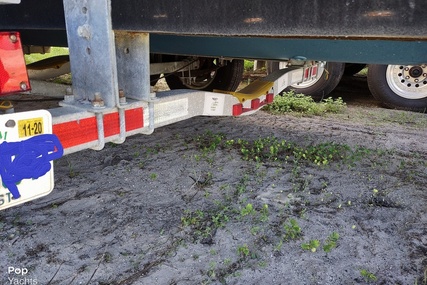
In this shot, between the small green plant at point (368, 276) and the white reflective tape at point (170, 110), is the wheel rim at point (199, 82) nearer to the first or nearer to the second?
the white reflective tape at point (170, 110)

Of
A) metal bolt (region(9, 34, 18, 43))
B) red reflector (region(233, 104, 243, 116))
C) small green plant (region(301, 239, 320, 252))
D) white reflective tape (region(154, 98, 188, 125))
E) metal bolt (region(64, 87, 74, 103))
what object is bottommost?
small green plant (region(301, 239, 320, 252))

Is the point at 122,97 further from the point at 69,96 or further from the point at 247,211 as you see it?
the point at 247,211

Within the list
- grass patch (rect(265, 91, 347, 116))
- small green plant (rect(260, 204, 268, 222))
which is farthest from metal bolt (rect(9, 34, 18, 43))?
grass patch (rect(265, 91, 347, 116))

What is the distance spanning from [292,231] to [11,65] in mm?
1511

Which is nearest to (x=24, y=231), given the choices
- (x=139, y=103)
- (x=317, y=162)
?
(x=139, y=103)

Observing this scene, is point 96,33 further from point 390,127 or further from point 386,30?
point 390,127

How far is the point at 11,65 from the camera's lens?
55.6 inches

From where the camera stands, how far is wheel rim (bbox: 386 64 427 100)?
4680mm

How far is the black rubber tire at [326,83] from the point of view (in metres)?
5.05

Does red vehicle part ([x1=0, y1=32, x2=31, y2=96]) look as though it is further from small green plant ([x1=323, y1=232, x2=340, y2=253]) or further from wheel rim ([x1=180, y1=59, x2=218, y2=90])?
wheel rim ([x1=180, y1=59, x2=218, y2=90])

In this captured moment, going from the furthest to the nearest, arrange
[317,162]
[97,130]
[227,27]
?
[317,162]
[97,130]
[227,27]

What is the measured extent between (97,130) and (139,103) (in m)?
0.25

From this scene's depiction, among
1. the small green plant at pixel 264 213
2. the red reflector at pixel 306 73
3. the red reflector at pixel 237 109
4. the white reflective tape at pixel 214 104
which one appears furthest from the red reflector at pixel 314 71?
the small green plant at pixel 264 213

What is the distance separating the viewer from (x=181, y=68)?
3.46 metres
